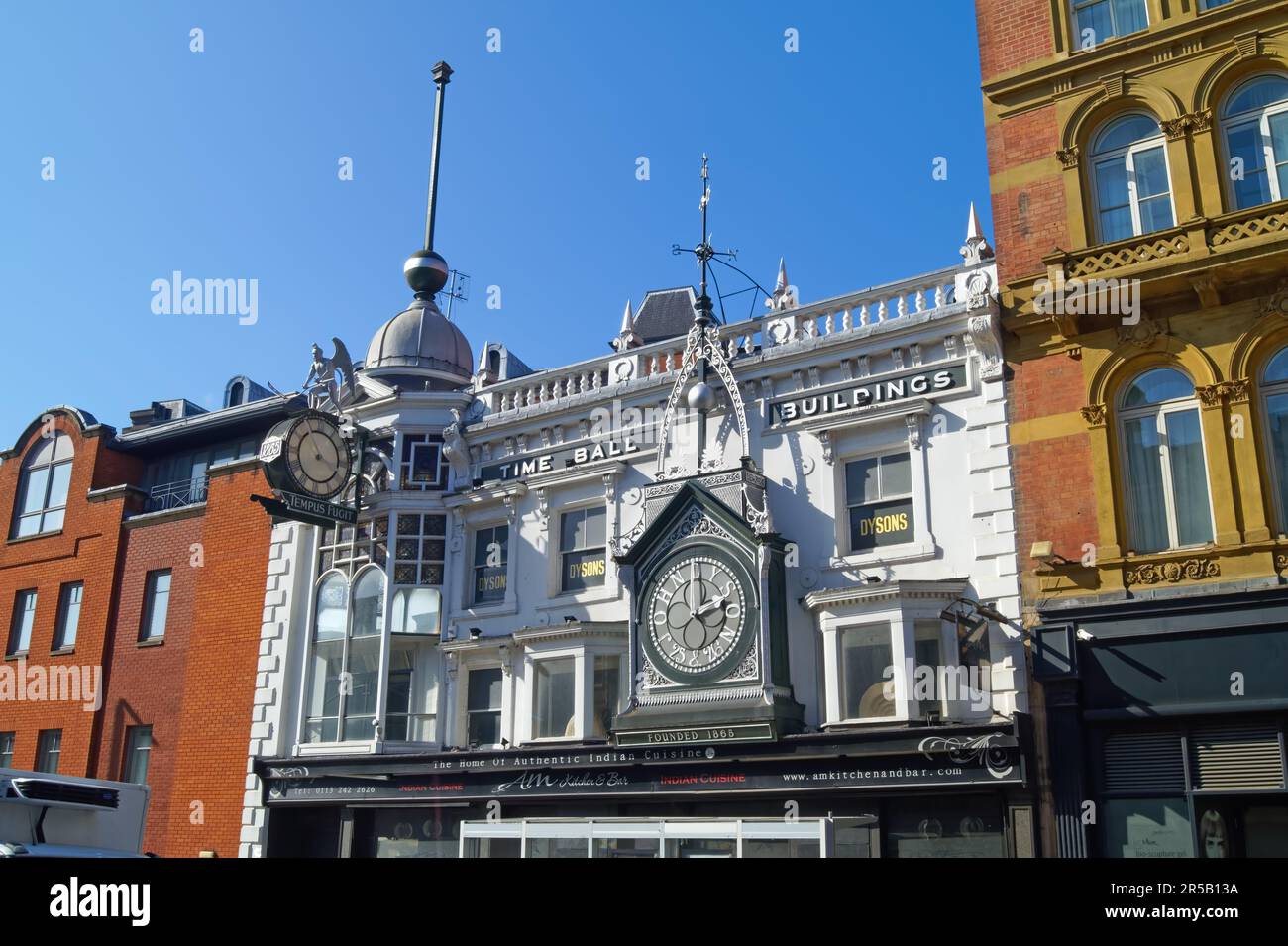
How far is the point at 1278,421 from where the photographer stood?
50.1 ft

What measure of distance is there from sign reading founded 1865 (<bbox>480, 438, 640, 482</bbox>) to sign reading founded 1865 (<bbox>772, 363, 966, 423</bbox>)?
123 inches

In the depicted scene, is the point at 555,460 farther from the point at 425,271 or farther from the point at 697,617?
the point at 425,271

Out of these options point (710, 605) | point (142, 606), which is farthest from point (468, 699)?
point (142, 606)

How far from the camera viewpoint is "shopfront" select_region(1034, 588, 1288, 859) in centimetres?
1421

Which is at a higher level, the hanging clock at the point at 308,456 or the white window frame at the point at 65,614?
the hanging clock at the point at 308,456

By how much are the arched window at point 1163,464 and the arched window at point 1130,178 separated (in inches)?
92.9

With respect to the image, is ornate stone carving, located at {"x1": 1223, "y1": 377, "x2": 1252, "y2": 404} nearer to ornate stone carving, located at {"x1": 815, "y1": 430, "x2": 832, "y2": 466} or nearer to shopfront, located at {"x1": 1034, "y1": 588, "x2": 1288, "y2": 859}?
shopfront, located at {"x1": 1034, "y1": 588, "x2": 1288, "y2": 859}

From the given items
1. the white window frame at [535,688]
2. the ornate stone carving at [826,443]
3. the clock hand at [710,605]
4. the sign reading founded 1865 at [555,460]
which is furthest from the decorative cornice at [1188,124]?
the white window frame at [535,688]

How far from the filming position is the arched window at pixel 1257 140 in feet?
Result: 52.7

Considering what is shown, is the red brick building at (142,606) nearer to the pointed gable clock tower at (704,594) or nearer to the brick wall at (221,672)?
the brick wall at (221,672)

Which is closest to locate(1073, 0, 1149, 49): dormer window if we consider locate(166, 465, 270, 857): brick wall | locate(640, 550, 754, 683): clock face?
locate(640, 550, 754, 683): clock face

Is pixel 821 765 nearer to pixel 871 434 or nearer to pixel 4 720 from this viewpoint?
pixel 871 434

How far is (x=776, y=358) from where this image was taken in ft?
64.2

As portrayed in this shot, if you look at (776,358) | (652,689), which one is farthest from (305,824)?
(776,358)
